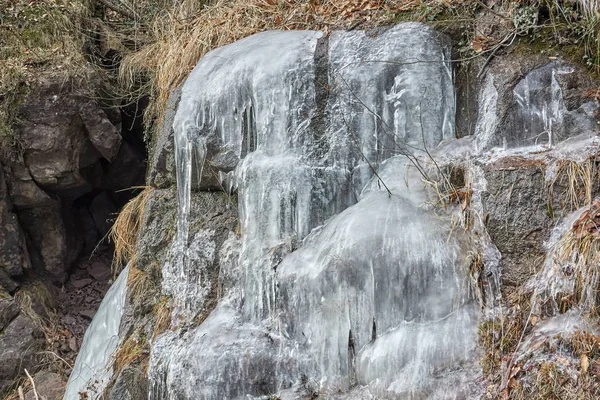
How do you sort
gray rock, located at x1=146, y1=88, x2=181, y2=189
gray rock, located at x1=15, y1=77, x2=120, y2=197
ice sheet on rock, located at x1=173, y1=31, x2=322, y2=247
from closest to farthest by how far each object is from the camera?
ice sheet on rock, located at x1=173, y1=31, x2=322, y2=247, gray rock, located at x1=146, y1=88, x2=181, y2=189, gray rock, located at x1=15, y1=77, x2=120, y2=197

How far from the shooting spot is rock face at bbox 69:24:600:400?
3.84m

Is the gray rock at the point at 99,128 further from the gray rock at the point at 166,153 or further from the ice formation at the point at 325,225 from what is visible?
the ice formation at the point at 325,225

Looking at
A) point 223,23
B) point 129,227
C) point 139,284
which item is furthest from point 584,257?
point 129,227

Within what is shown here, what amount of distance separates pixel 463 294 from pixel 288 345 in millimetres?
952

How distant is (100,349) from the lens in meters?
5.91

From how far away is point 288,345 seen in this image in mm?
4203

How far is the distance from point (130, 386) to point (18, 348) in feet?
6.14

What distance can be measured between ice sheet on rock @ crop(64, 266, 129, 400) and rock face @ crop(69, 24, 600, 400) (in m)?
0.36

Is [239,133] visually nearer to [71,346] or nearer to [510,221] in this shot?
[510,221]

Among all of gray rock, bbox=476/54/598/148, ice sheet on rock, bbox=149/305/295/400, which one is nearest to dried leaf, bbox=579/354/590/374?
gray rock, bbox=476/54/598/148

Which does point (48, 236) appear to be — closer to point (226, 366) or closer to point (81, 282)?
point (81, 282)

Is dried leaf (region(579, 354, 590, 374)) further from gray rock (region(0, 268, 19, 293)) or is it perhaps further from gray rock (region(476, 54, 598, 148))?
gray rock (region(0, 268, 19, 293))

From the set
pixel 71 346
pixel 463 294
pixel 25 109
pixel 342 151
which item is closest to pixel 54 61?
pixel 25 109

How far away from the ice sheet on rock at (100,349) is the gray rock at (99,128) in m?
1.27
